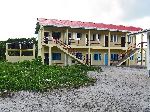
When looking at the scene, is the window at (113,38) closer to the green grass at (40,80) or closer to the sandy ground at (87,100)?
the green grass at (40,80)

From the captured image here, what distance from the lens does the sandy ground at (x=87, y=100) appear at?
15.8m

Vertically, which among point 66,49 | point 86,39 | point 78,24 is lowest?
point 66,49

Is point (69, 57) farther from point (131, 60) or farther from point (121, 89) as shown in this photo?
point (121, 89)

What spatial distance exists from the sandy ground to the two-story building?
57.6 feet

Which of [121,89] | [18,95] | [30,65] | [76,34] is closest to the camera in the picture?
[18,95]

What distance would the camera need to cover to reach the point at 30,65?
3412cm

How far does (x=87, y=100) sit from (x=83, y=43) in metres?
24.9

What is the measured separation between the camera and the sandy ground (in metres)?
15.8

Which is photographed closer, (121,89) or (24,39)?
(121,89)

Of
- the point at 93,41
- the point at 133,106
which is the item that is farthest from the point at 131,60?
the point at 133,106

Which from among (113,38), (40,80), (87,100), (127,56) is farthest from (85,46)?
(87,100)

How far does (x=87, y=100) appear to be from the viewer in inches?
696

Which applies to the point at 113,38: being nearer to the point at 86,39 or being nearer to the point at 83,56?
the point at 86,39

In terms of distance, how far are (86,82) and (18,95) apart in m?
6.36
